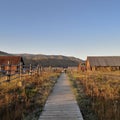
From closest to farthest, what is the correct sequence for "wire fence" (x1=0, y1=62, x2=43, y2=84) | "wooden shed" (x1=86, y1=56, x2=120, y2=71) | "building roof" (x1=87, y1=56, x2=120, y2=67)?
1. "wire fence" (x1=0, y1=62, x2=43, y2=84)
2. "wooden shed" (x1=86, y1=56, x2=120, y2=71)
3. "building roof" (x1=87, y1=56, x2=120, y2=67)

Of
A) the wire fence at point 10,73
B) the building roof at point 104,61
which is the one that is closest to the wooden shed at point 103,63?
the building roof at point 104,61

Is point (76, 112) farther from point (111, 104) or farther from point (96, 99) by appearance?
point (96, 99)

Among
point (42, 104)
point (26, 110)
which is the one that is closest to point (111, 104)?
point (42, 104)

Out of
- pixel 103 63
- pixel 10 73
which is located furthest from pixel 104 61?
pixel 10 73

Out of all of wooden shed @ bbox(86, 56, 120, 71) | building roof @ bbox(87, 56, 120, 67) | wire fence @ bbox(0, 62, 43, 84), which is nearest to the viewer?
wire fence @ bbox(0, 62, 43, 84)

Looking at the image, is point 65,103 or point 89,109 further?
point 65,103

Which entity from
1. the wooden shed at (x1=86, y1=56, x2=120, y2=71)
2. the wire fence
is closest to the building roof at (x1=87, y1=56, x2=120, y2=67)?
the wooden shed at (x1=86, y1=56, x2=120, y2=71)

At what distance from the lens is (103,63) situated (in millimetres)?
73188

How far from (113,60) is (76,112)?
68.9 m

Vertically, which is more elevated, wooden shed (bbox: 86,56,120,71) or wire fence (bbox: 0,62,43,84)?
wooden shed (bbox: 86,56,120,71)

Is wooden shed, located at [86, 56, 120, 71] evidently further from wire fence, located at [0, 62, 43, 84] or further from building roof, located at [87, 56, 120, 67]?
wire fence, located at [0, 62, 43, 84]

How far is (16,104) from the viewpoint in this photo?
9.61m

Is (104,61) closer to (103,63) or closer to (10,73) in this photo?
(103,63)

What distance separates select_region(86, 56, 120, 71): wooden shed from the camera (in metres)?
71.2
